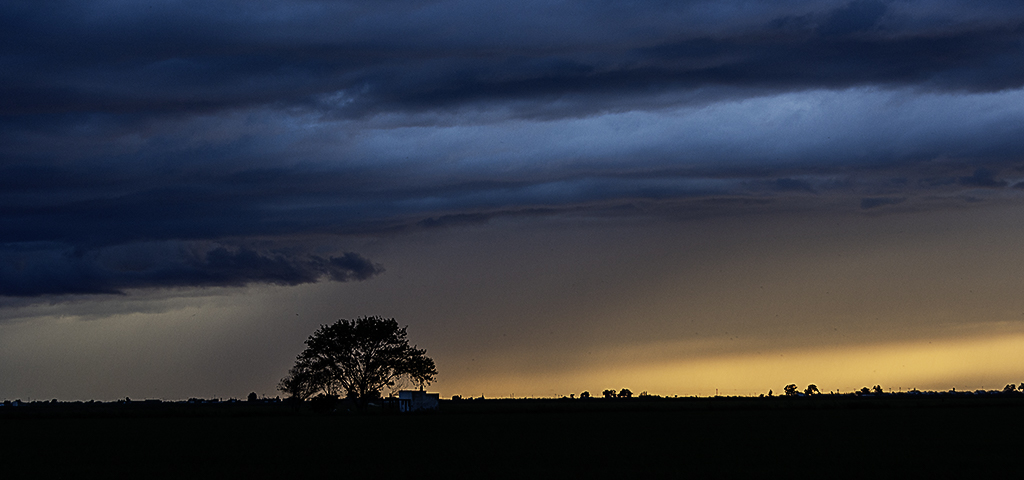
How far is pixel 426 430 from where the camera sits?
7331 cm

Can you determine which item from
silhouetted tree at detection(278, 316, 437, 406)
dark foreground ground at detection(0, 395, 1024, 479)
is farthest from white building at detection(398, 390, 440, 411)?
dark foreground ground at detection(0, 395, 1024, 479)

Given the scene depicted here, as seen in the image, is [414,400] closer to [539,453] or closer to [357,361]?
[357,361]

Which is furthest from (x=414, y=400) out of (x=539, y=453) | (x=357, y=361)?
(x=539, y=453)

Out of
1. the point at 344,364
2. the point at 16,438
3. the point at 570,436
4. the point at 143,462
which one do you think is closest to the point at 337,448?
the point at 143,462

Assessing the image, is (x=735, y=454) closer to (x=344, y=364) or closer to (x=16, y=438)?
(x=16, y=438)

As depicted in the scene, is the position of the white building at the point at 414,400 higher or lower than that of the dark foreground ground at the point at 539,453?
higher

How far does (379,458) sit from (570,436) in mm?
18617

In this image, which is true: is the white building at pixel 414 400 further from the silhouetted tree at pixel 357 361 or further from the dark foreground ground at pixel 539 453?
the dark foreground ground at pixel 539 453

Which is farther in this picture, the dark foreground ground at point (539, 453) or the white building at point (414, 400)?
the white building at point (414, 400)

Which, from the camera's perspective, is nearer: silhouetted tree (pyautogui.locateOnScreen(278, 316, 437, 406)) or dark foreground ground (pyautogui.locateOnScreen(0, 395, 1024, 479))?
dark foreground ground (pyautogui.locateOnScreen(0, 395, 1024, 479))

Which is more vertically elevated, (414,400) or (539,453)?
(414,400)

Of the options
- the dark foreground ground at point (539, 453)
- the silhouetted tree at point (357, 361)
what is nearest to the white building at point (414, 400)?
the silhouetted tree at point (357, 361)

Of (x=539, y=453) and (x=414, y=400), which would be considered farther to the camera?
(x=414, y=400)

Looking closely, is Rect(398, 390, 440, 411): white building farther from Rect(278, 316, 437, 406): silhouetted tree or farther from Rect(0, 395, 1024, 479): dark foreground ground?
Rect(0, 395, 1024, 479): dark foreground ground
